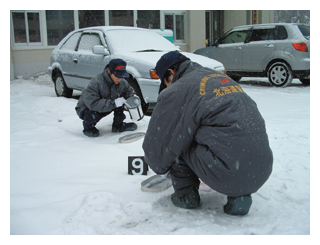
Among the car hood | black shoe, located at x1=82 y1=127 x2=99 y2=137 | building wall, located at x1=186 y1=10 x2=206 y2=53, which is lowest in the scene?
black shoe, located at x1=82 y1=127 x2=99 y2=137

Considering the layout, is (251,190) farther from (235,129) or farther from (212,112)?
(212,112)

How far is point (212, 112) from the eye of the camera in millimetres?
1971

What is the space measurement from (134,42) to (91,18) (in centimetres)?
710

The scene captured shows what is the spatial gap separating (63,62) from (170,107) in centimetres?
551

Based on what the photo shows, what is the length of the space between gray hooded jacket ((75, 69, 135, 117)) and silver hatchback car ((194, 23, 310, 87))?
5.13 metres

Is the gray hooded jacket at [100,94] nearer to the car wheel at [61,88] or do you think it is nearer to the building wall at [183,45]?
the car wheel at [61,88]

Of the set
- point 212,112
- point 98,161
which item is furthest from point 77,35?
point 212,112

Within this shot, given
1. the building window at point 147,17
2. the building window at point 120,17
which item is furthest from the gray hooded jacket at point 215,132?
the building window at point 147,17

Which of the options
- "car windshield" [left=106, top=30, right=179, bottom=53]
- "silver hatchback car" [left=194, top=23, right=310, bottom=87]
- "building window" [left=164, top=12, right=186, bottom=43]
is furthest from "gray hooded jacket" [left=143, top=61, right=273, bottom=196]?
"building window" [left=164, top=12, right=186, bottom=43]

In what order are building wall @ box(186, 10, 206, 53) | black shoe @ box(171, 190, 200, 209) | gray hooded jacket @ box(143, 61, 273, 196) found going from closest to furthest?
gray hooded jacket @ box(143, 61, 273, 196) < black shoe @ box(171, 190, 200, 209) < building wall @ box(186, 10, 206, 53)

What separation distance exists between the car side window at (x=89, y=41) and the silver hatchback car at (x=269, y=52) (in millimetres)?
4288

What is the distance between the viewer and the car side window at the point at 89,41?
634cm

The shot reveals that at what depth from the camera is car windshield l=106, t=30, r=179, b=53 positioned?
5920 millimetres

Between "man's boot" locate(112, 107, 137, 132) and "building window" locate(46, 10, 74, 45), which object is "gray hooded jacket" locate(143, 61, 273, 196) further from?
"building window" locate(46, 10, 74, 45)
